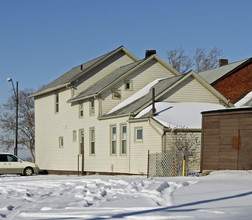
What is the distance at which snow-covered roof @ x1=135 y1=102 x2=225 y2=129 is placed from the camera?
93.9 feet

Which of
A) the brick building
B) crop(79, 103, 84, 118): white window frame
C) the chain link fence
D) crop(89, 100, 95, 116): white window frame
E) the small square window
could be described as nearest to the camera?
the chain link fence

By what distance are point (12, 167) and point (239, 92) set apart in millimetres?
19153

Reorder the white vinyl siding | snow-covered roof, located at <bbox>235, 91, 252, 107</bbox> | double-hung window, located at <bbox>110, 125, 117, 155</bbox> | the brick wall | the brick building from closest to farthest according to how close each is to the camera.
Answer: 1. the white vinyl siding
2. double-hung window, located at <bbox>110, 125, 117, 155</bbox>
3. snow-covered roof, located at <bbox>235, 91, 252, 107</bbox>
4. the brick building
5. the brick wall

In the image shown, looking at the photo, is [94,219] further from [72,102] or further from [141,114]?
[72,102]

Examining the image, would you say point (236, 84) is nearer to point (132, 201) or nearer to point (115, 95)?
point (115, 95)

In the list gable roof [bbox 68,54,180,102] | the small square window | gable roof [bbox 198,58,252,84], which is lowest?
the small square window

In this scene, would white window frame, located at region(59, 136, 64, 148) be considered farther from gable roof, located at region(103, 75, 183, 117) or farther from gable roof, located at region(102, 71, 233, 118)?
gable roof, located at region(103, 75, 183, 117)

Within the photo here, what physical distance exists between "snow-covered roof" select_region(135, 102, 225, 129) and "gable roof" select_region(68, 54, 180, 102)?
428 centimetres

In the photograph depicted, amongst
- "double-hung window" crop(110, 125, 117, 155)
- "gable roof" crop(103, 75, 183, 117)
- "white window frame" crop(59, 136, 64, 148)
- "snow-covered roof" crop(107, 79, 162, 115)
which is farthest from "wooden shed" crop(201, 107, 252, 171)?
"white window frame" crop(59, 136, 64, 148)

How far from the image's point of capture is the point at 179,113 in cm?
3005

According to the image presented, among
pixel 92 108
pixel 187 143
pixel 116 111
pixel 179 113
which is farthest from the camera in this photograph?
pixel 92 108

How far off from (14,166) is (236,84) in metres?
19.1

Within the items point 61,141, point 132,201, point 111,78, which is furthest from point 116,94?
point 132,201

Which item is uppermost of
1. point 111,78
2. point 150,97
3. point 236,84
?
point 236,84
